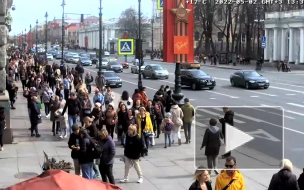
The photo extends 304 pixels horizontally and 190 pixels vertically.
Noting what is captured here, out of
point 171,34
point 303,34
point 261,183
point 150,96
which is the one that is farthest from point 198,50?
point 261,183

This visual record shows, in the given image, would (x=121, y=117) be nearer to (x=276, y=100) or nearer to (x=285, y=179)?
(x=285, y=179)

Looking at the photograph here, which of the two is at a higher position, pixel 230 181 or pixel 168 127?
pixel 230 181

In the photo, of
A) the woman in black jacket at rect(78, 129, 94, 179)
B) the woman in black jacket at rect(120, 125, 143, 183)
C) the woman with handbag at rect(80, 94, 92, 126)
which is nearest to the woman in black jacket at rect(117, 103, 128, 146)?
the woman with handbag at rect(80, 94, 92, 126)

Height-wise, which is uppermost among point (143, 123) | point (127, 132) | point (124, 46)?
point (124, 46)

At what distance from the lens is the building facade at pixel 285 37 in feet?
220

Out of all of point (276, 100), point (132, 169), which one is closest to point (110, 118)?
point (132, 169)

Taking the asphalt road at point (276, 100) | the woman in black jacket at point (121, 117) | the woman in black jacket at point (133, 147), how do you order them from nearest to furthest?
the woman in black jacket at point (133, 147) → the woman in black jacket at point (121, 117) → the asphalt road at point (276, 100)

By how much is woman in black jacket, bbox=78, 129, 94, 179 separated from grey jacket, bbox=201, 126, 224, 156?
4143 mm

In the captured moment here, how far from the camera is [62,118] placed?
17.7 metres

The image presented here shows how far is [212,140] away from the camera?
7.72 meters

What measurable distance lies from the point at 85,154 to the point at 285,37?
63.8m

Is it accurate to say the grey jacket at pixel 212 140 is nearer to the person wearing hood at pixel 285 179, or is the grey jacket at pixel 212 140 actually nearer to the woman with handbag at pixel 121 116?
the person wearing hood at pixel 285 179

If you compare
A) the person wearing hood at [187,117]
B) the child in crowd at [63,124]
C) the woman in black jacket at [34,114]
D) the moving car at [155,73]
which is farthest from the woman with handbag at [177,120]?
the moving car at [155,73]

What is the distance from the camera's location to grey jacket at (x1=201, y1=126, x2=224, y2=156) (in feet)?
21.7
